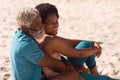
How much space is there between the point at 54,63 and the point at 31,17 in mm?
461

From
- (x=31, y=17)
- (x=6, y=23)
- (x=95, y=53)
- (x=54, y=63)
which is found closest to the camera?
(x=31, y=17)

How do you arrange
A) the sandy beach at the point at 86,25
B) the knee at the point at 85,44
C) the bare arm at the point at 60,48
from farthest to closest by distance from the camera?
the sandy beach at the point at 86,25 < the knee at the point at 85,44 < the bare arm at the point at 60,48

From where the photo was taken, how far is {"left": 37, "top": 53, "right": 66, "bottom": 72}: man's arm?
9.82ft

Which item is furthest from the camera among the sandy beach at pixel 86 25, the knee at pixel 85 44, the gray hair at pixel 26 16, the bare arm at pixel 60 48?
the sandy beach at pixel 86 25

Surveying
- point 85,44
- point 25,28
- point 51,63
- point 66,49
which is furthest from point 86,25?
point 25,28

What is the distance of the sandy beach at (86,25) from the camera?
497 centimetres

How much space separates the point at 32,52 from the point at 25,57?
8 centimetres

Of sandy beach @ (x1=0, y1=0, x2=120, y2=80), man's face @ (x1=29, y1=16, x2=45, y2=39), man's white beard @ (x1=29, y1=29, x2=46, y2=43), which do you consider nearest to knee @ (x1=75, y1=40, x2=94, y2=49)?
man's white beard @ (x1=29, y1=29, x2=46, y2=43)

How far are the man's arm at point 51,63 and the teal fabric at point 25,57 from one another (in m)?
0.05

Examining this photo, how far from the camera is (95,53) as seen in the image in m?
3.49

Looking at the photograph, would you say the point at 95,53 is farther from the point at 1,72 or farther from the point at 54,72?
the point at 1,72

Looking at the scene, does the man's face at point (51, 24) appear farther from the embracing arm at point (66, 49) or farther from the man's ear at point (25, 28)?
the man's ear at point (25, 28)

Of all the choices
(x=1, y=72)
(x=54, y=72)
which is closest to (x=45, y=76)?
(x=54, y=72)

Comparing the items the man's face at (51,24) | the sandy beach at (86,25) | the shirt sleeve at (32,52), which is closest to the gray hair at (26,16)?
the shirt sleeve at (32,52)
